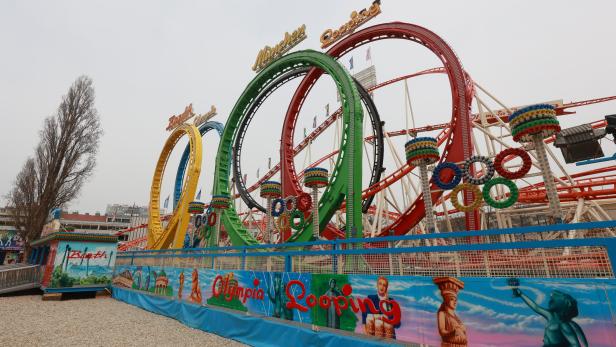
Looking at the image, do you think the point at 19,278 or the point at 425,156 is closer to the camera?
the point at 425,156

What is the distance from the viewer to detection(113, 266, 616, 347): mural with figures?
296cm

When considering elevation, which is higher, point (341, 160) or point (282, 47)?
point (282, 47)

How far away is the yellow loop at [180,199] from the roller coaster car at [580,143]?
52.7 feet

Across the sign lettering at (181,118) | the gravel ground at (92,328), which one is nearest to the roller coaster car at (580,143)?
the gravel ground at (92,328)

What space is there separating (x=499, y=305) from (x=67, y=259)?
49.3ft

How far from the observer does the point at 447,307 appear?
12.5ft

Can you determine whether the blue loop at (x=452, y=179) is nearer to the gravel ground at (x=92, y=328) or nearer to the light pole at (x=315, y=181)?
the light pole at (x=315, y=181)

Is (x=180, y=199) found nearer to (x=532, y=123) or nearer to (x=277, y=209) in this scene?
(x=277, y=209)

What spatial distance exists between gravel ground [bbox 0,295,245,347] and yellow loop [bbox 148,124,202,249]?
7.50 metres

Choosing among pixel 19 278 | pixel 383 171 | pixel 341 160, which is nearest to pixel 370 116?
pixel 383 171

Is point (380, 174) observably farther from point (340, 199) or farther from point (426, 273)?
point (426, 273)

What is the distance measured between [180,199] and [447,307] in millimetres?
17421

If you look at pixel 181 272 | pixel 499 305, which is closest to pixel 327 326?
pixel 499 305

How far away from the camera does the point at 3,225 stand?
66.8m
